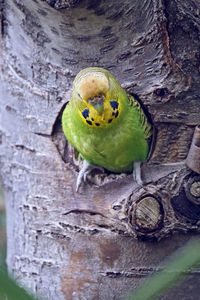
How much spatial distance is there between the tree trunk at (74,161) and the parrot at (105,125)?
0.08 m

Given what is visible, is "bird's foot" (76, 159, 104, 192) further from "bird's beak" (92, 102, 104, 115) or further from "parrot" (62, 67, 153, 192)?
"bird's beak" (92, 102, 104, 115)

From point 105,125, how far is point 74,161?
30 centimetres

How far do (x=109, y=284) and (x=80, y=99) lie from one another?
1005 mm

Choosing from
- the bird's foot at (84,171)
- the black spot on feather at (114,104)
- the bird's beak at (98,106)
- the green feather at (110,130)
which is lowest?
the bird's foot at (84,171)

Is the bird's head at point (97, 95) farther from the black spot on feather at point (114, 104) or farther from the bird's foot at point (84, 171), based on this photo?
the bird's foot at point (84, 171)

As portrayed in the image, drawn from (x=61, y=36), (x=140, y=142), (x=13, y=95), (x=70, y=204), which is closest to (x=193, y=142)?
(x=140, y=142)

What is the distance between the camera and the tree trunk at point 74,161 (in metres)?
2.06

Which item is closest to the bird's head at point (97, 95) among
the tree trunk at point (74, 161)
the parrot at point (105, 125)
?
the parrot at point (105, 125)

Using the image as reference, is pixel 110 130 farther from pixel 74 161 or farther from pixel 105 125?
pixel 74 161

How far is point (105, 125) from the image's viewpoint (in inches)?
99.0

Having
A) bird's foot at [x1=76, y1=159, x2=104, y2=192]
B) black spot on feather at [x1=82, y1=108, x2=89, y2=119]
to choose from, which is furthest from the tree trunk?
black spot on feather at [x1=82, y1=108, x2=89, y2=119]

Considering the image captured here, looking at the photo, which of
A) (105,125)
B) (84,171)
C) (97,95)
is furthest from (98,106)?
(84,171)

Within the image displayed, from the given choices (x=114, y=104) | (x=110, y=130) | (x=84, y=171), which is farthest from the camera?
(x=110, y=130)

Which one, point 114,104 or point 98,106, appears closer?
point 98,106
